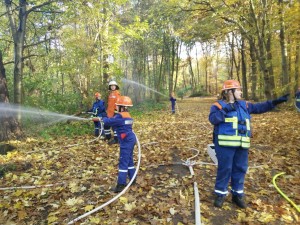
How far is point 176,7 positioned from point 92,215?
1369 cm

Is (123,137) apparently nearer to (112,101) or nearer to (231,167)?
(231,167)

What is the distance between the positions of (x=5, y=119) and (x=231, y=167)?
27.0 ft

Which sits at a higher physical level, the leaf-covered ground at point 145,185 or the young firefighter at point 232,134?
the young firefighter at point 232,134

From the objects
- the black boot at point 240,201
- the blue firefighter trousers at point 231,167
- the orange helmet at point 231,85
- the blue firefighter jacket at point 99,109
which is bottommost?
the black boot at point 240,201

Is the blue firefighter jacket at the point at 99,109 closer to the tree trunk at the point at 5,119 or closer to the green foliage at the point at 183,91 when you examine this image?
the tree trunk at the point at 5,119

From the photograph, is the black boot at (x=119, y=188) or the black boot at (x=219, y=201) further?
the black boot at (x=119, y=188)

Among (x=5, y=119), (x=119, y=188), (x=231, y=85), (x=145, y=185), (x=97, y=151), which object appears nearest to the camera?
(x=231, y=85)

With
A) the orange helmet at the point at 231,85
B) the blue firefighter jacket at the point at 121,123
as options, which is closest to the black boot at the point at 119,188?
the blue firefighter jacket at the point at 121,123

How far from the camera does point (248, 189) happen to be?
16.9 ft

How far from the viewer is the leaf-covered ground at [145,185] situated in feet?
13.9

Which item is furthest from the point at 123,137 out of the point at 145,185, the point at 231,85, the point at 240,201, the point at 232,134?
the point at 240,201

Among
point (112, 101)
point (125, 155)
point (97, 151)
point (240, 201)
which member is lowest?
point (240, 201)

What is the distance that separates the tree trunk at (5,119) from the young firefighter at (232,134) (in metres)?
7.87

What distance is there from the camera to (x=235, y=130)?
421 centimetres
